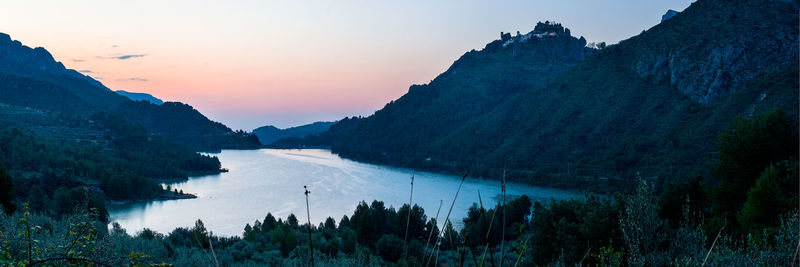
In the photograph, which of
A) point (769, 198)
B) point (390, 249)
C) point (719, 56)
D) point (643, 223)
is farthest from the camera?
point (719, 56)

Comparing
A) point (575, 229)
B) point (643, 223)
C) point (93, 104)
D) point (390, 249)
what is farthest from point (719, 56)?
point (93, 104)

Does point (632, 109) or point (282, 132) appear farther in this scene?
point (282, 132)

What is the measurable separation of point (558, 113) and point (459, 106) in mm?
28709

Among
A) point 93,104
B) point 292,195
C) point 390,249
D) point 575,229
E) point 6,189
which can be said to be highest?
point 93,104

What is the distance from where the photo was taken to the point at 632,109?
47.1m

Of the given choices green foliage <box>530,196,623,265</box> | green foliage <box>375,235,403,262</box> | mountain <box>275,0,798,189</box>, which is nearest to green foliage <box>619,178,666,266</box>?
green foliage <box>530,196,623,265</box>

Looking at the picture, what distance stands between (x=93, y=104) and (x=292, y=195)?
7779cm

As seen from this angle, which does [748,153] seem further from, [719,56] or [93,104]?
[93,104]

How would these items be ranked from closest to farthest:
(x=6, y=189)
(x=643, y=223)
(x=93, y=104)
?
(x=643, y=223) → (x=6, y=189) → (x=93, y=104)

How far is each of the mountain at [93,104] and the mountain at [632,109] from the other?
34.6m

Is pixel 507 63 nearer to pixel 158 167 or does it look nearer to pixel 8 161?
pixel 158 167

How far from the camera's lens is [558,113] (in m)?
55.2

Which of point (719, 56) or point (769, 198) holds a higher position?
point (719, 56)

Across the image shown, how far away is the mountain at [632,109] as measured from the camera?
35562 millimetres
